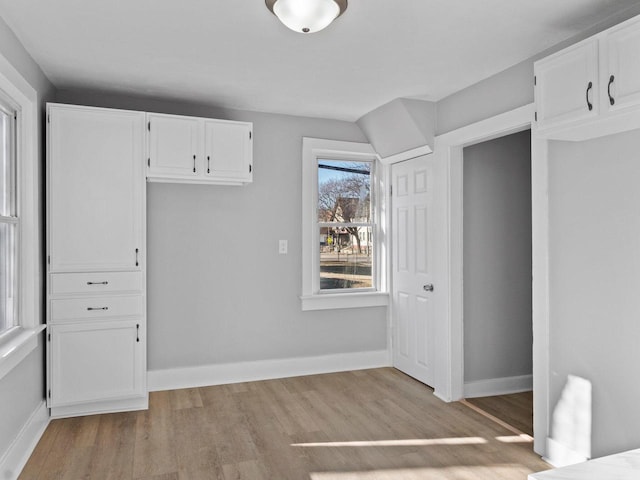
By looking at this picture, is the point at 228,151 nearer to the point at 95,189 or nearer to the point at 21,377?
the point at 95,189

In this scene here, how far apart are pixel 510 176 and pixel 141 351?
10.7ft

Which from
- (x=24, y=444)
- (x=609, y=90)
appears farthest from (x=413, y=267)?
(x=24, y=444)

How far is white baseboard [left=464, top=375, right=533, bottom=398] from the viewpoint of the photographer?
3.74 m

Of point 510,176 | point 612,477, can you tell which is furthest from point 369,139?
point 612,477

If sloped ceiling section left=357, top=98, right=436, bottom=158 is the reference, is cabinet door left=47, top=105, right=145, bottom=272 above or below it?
below

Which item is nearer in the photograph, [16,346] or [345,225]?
[16,346]

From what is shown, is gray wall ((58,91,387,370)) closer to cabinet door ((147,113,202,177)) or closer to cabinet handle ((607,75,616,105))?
cabinet door ((147,113,202,177))

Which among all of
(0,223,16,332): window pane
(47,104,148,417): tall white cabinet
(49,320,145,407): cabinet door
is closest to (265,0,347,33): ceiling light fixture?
(47,104,148,417): tall white cabinet

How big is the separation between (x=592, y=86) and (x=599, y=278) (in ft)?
3.18

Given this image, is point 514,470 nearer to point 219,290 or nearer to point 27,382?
point 219,290

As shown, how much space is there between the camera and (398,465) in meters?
2.59

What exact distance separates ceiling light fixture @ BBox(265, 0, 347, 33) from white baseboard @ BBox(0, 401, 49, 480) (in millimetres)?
2573

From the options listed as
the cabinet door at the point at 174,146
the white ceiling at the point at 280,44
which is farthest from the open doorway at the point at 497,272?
the cabinet door at the point at 174,146

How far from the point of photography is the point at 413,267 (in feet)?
13.5
